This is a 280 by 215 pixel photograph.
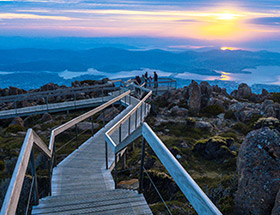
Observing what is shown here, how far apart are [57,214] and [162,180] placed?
3260 mm

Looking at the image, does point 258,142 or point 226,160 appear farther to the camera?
point 226,160

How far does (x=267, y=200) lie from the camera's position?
13.9 ft

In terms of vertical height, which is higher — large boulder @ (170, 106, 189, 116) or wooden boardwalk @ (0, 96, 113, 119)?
large boulder @ (170, 106, 189, 116)

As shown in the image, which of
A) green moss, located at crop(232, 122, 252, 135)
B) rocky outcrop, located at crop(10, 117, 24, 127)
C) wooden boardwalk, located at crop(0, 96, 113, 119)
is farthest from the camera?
wooden boardwalk, located at crop(0, 96, 113, 119)

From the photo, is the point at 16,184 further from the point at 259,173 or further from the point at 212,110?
the point at 212,110

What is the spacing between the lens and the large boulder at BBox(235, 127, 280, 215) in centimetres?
426

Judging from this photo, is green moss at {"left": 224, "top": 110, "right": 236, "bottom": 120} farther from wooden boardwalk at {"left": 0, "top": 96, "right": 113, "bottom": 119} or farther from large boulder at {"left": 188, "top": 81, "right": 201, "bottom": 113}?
wooden boardwalk at {"left": 0, "top": 96, "right": 113, "bottom": 119}

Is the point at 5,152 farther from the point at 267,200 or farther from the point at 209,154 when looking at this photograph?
the point at 267,200

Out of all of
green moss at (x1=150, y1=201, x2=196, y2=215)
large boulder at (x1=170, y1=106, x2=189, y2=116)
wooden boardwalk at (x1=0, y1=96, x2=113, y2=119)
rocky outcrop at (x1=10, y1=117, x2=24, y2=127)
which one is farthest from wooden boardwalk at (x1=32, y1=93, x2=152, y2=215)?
wooden boardwalk at (x1=0, y1=96, x2=113, y2=119)

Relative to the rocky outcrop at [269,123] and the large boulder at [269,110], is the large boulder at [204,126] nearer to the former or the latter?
the rocky outcrop at [269,123]

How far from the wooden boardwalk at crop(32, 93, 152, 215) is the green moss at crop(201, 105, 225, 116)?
6.81 meters

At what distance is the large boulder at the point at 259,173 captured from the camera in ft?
14.0

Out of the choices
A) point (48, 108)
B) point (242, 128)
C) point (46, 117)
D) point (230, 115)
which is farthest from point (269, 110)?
point (48, 108)

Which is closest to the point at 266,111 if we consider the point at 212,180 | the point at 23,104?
the point at 212,180
